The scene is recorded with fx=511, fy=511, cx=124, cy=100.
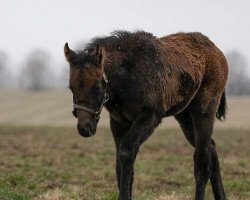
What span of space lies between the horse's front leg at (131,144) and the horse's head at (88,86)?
553 millimetres

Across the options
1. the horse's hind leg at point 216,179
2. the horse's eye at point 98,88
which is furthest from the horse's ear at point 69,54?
the horse's hind leg at point 216,179

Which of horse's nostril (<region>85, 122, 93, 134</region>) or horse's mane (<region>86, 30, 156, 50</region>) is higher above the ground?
horse's mane (<region>86, 30, 156, 50</region>)

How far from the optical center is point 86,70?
615 centimetres

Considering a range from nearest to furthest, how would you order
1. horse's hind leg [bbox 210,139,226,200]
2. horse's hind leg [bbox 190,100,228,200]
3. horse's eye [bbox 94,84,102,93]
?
1. horse's eye [bbox 94,84,102,93]
2. horse's hind leg [bbox 190,100,228,200]
3. horse's hind leg [bbox 210,139,226,200]

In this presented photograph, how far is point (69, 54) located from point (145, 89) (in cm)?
112

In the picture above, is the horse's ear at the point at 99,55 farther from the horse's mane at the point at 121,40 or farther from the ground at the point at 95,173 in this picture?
the ground at the point at 95,173

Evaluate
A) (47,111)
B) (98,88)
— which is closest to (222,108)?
(98,88)

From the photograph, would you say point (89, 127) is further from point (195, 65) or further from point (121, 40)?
point (195, 65)

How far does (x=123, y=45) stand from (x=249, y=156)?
558 inches

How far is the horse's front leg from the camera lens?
6.53 meters

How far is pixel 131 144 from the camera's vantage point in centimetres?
651

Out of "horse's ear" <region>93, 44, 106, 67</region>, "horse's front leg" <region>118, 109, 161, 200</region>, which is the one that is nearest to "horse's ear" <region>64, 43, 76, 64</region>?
"horse's ear" <region>93, 44, 106, 67</region>

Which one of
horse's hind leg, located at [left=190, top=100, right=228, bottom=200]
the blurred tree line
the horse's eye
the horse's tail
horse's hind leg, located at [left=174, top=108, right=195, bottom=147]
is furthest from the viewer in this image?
the blurred tree line

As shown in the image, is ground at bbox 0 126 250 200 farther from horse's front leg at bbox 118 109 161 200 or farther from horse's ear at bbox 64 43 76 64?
horse's ear at bbox 64 43 76 64
